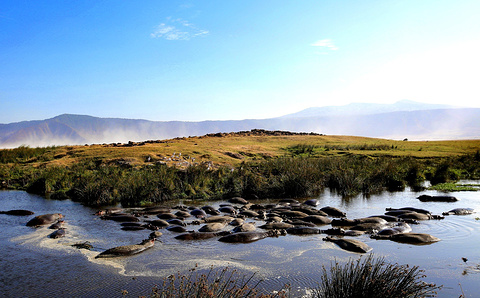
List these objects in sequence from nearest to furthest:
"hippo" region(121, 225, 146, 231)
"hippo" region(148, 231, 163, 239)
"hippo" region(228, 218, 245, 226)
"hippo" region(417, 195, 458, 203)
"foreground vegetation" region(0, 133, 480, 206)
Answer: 1. "hippo" region(148, 231, 163, 239)
2. "hippo" region(121, 225, 146, 231)
3. "hippo" region(228, 218, 245, 226)
4. "hippo" region(417, 195, 458, 203)
5. "foreground vegetation" region(0, 133, 480, 206)

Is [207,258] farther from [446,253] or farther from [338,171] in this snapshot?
[338,171]

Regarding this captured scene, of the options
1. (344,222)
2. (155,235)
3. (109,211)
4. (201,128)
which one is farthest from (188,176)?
(201,128)

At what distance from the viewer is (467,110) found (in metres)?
187

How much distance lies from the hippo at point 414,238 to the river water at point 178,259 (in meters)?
0.23

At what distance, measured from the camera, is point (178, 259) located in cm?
892

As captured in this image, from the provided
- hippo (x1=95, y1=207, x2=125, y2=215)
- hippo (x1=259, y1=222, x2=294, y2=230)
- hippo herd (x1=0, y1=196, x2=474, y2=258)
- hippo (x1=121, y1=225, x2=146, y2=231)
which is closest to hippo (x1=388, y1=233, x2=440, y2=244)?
hippo herd (x1=0, y1=196, x2=474, y2=258)

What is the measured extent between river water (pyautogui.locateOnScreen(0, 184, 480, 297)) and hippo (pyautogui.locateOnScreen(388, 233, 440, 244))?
0.23 meters

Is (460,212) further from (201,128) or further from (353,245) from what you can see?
(201,128)

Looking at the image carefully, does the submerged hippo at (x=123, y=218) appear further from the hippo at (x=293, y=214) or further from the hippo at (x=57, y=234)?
the hippo at (x=293, y=214)

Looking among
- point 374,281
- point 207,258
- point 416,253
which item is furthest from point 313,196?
point 374,281

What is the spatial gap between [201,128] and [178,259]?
147816 mm

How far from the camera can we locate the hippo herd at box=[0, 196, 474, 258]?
10320mm

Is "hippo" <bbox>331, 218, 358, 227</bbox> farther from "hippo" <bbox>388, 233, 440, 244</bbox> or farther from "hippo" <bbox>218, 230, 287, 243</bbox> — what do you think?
"hippo" <bbox>218, 230, 287, 243</bbox>

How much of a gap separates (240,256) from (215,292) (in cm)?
426
